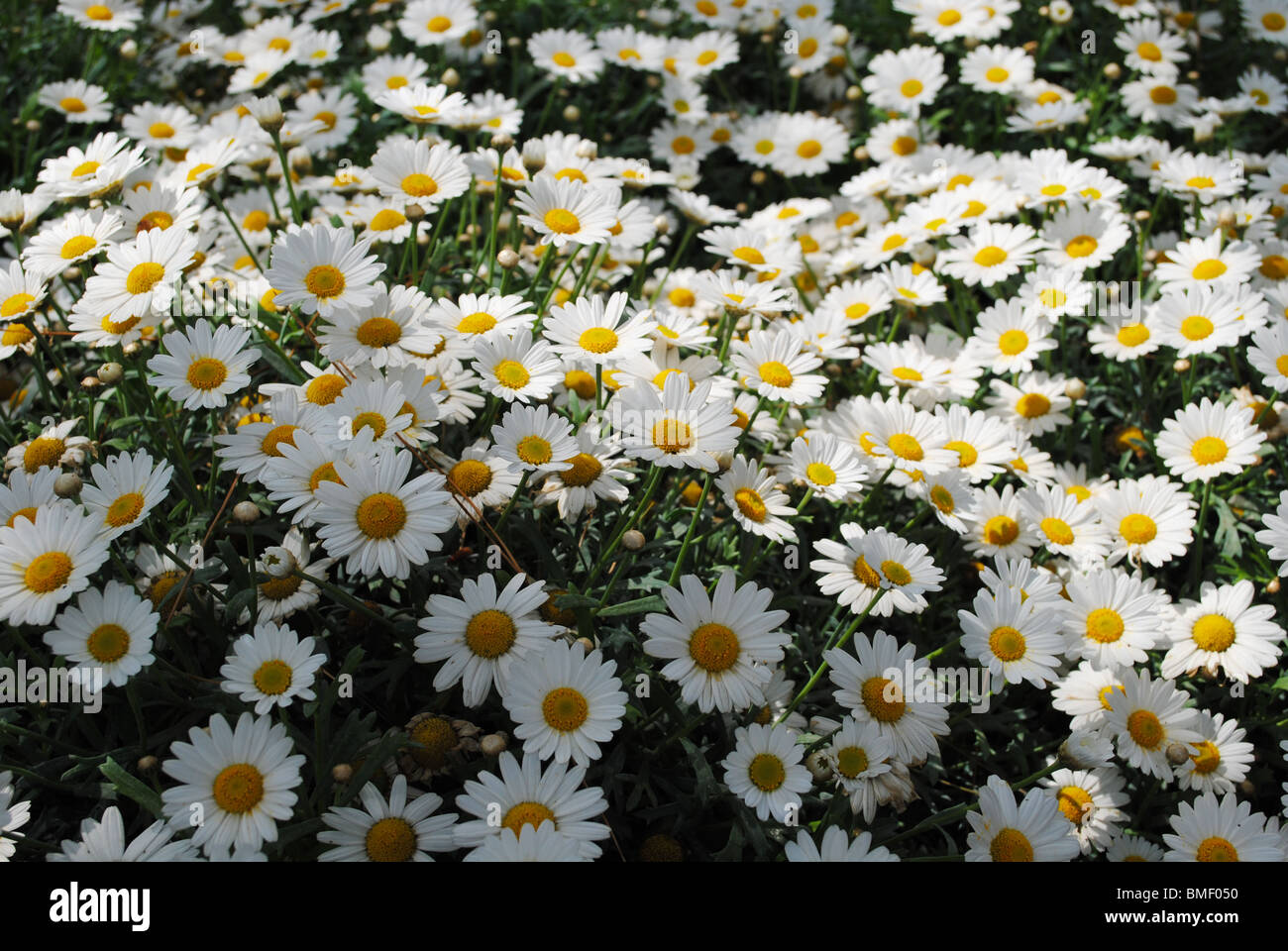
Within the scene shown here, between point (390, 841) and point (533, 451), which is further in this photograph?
point (533, 451)

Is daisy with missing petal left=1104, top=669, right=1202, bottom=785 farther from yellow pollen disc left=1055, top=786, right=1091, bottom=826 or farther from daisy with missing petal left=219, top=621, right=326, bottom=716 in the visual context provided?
daisy with missing petal left=219, top=621, right=326, bottom=716

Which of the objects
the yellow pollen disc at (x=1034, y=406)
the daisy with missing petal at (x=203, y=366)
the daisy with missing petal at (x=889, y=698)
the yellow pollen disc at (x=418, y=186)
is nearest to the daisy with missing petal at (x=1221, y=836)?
the daisy with missing petal at (x=889, y=698)

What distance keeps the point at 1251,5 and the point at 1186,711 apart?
169 inches

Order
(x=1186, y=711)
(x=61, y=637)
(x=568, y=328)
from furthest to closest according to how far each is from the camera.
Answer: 1. (x=568, y=328)
2. (x=1186, y=711)
3. (x=61, y=637)

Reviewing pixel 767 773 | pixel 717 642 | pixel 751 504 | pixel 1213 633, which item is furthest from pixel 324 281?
pixel 1213 633

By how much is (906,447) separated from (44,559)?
8.07 ft

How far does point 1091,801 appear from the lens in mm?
2828

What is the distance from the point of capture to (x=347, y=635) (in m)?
2.99

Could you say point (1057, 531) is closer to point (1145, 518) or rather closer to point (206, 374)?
point (1145, 518)

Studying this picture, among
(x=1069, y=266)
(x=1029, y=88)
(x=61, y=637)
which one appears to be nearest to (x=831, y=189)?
(x=1029, y=88)

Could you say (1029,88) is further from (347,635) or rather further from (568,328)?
(347,635)

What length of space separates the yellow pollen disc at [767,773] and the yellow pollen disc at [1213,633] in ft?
4.92

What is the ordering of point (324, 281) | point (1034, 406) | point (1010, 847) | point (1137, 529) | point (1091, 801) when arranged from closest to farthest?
point (1010, 847) → point (1091, 801) → point (324, 281) → point (1137, 529) → point (1034, 406)

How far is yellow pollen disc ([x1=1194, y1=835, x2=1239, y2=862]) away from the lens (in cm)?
273
